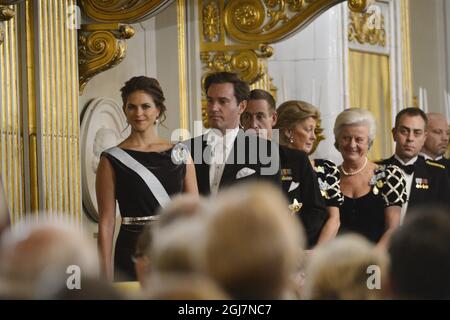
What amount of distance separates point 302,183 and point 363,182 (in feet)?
1.01

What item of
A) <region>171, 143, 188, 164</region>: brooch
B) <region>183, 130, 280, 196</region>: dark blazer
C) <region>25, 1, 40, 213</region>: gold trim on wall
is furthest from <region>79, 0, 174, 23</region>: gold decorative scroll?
<region>171, 143, 188, 164</region>: brooch

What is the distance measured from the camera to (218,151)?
3383 millimetres

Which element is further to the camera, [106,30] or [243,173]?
[106,30]

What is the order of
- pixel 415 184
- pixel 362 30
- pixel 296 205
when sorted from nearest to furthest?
1. pixel 296 205
2. pixel 415 184
3. pixel 362 30

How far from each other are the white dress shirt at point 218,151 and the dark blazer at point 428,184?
3.08ft

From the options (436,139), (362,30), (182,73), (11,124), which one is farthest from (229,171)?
(362,30)

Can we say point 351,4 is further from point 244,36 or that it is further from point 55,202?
point 55,202

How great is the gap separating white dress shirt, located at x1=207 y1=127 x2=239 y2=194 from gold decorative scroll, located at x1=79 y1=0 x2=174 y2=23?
1030 millimetres

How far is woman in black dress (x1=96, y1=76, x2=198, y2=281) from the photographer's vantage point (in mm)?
3188

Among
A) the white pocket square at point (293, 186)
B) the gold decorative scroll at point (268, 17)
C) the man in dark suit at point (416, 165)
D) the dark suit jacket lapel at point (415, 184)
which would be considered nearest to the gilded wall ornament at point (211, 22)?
the gold decorative scroll at point (268, 17)

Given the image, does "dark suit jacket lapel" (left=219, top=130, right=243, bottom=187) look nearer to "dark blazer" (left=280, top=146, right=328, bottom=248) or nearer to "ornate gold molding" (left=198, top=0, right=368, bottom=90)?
"dark blazer" (left=280, top=146, right=328, bottom=248)

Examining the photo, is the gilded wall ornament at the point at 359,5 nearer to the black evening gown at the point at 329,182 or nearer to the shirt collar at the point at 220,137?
the black evening gown at the point at 329,182

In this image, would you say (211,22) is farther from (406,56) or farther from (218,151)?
(406,56)

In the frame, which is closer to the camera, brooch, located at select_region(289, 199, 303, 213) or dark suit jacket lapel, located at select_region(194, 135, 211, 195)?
dark suit jacket lapel, located at select_region(194, 135, 211, 195)
